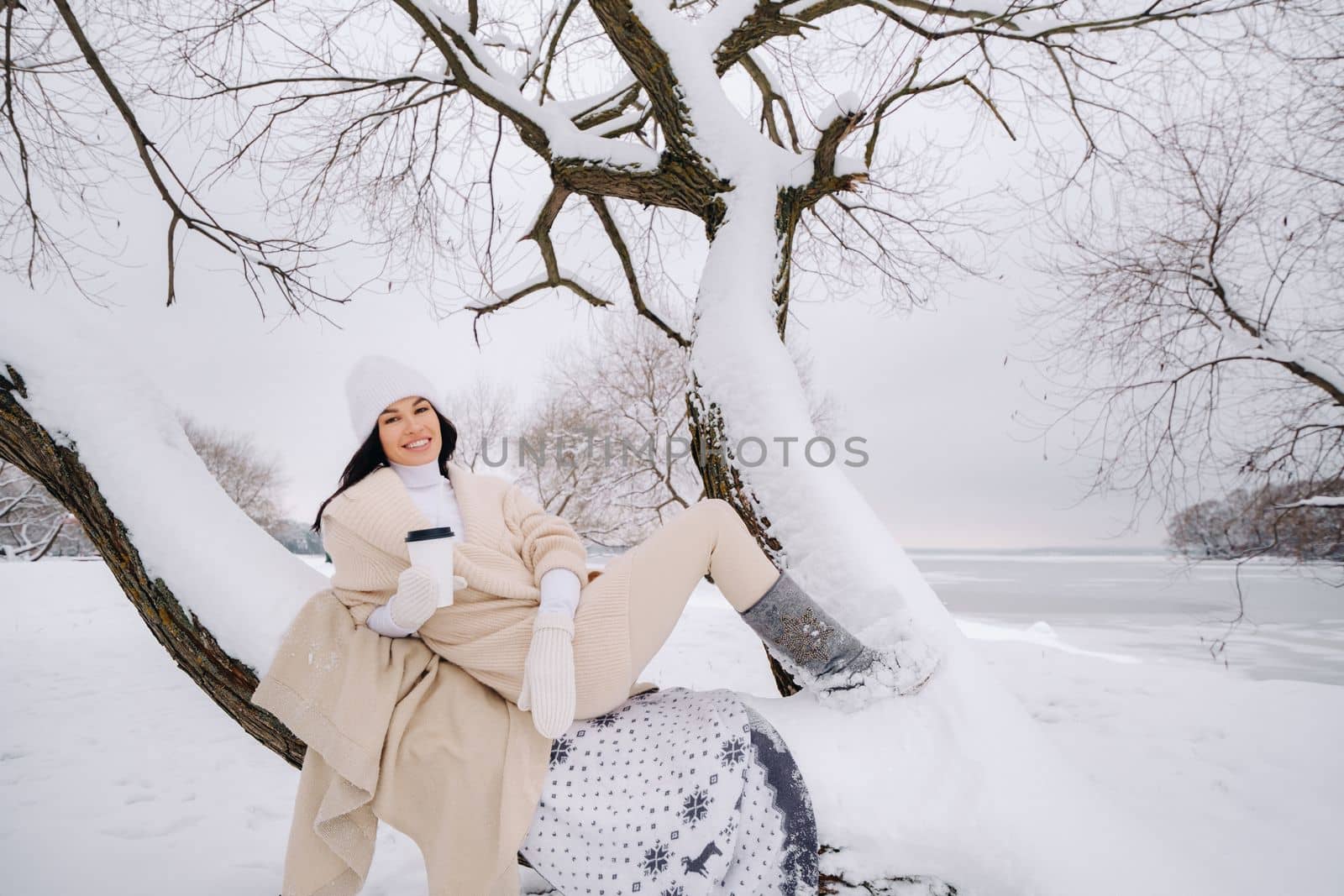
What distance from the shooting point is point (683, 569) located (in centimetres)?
177

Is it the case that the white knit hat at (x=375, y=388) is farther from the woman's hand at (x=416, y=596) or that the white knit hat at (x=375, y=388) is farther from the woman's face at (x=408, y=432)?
the woman's hand at (x=416, y=596)

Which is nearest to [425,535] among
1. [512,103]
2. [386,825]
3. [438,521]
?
[438,521]

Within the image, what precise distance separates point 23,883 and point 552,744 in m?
1.95

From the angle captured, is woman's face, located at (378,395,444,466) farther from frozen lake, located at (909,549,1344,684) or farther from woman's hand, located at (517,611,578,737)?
frozen lake, located at (909,549,1344,684)

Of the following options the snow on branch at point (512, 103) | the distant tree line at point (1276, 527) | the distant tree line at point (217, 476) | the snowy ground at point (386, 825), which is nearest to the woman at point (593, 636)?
the snowy ground at point (386, 825)

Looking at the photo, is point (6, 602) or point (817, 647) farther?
point (6, 602)

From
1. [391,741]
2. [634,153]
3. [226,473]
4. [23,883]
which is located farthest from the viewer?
[226,473]

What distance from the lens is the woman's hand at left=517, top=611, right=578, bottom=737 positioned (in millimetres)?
1543

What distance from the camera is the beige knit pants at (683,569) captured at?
1732 mm

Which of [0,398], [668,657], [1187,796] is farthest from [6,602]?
[1187,796]

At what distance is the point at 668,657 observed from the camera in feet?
21.6

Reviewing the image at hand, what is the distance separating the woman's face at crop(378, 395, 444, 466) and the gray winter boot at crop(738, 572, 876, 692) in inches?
42.4

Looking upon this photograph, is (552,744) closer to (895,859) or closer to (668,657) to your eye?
(895,859)

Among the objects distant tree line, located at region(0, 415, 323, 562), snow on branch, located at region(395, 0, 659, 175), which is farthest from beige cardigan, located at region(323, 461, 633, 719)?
distant tree line, located at region(0, 415, 323, 562)
